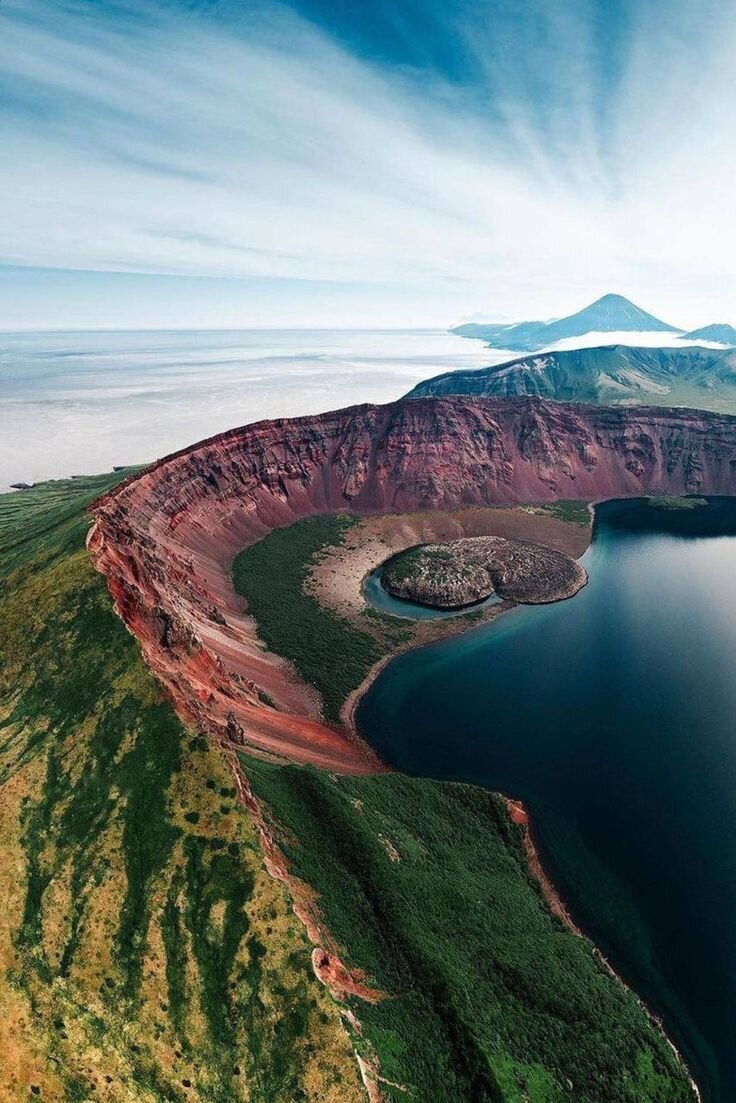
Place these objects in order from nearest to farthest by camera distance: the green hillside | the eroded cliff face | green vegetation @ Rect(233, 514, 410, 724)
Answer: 1. the green hillside
2. the eroded cliff face
3. green vegetation @ Rect(233, 514, 410, 724)

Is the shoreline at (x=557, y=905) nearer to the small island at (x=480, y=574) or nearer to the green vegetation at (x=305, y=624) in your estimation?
the green vegetation at (x=305, y=624)

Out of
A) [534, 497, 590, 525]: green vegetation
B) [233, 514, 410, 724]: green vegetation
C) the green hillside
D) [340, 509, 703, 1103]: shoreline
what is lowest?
[534, 497, 590, 525]: green vegetation

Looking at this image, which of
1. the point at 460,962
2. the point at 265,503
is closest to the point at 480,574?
the point at 265,503

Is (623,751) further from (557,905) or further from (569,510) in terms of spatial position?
(569,510)

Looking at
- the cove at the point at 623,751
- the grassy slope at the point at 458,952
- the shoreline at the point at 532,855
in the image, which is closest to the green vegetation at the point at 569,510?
the cove at the point at 623,751

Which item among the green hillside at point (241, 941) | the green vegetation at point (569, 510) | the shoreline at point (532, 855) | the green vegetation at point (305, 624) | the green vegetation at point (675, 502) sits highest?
the green hillside at point (241, 941)

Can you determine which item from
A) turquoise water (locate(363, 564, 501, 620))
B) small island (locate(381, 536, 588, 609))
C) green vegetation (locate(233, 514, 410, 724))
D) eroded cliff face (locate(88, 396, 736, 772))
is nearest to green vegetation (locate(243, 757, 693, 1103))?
eroded cliff face (locate(88, 396, 736, 772))

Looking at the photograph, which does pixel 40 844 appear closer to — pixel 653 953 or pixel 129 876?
pixel 129 876

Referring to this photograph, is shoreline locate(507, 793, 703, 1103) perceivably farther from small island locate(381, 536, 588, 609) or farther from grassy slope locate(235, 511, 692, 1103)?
small island locate(381, 536, 588, 609)
